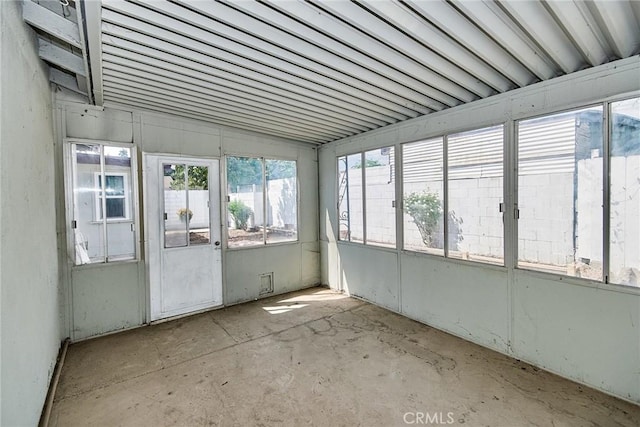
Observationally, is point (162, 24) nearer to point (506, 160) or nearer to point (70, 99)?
point (70, 99)

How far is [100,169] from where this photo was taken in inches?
142

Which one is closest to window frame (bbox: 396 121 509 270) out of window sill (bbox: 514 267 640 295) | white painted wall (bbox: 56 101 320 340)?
window sill (bbox: 514 267 640 295)

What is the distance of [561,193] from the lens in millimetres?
2678

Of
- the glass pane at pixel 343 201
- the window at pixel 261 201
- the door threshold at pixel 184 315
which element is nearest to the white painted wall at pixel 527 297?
the glass pane at pixel 343 201

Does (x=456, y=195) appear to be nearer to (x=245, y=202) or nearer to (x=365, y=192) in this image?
(x=365, y=192)

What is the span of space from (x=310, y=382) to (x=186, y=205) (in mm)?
2777

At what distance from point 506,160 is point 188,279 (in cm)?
405

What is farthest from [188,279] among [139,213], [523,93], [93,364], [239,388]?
[523,93]

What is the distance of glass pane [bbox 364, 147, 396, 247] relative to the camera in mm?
4270

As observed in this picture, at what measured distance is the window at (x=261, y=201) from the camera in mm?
4664

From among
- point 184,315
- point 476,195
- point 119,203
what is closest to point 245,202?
point 119,203

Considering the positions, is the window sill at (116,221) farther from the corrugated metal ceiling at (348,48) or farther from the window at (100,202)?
the corrugated metal ceiling at (348,48)

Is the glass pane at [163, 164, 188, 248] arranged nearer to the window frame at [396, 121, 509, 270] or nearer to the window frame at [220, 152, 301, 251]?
the window frame at [220, 152, 301, 251]

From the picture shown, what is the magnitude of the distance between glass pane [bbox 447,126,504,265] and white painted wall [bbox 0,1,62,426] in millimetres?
3635
